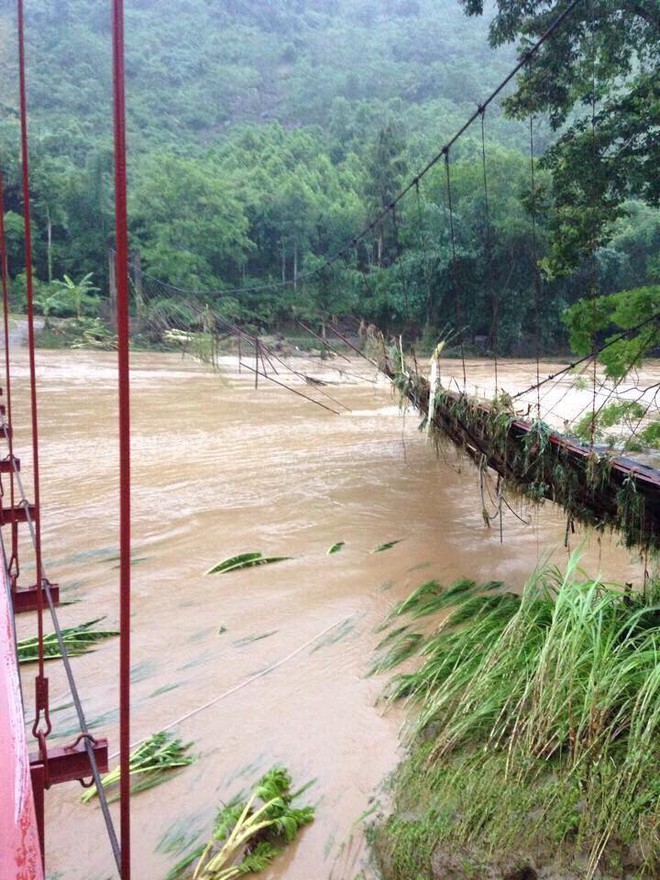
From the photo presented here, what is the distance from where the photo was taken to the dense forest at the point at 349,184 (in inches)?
301

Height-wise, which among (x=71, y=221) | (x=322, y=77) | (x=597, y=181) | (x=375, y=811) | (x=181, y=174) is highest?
(x=322, y=77)

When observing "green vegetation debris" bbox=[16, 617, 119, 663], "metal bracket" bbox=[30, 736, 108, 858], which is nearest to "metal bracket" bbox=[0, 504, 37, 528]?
"green vegetation debris" bbox=[16, 617, 119, 663]

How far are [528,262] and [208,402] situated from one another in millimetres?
12936

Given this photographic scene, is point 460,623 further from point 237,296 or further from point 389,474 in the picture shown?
point 237,296

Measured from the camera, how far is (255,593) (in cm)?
374

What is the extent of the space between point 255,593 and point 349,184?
30342mm

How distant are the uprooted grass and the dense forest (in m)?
2.11

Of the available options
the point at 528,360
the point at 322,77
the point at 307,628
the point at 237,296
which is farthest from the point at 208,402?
the point at 322,77

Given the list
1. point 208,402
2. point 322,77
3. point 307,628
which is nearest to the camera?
point 307,628

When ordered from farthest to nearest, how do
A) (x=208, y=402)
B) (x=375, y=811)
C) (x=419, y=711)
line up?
(x=208, y=402)
(x=419, y=711)
(x=375, y=811)

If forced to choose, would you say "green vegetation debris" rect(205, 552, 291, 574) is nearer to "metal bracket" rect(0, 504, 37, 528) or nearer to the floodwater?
the floodwater

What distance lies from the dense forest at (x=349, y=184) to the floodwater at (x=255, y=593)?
1629 millimetres

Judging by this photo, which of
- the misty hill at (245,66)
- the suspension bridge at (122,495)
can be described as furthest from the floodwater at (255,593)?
the misty hill at (245,66)

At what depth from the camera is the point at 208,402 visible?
39.6 ft
